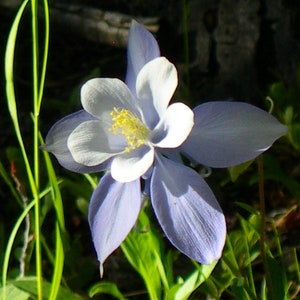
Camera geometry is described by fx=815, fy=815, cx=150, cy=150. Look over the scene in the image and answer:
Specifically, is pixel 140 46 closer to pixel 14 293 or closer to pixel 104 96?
pixel 104 96

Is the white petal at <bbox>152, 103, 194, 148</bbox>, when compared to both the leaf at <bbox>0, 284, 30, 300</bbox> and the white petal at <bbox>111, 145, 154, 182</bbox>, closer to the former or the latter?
the white petal at <bbox>111, 145, 154, 182</bbox>

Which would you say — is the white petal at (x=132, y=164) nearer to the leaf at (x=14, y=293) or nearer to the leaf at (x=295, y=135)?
the leaf at (x=14, y=293)

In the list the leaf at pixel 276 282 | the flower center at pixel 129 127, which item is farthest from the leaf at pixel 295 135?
the flower center at pixel 129 127

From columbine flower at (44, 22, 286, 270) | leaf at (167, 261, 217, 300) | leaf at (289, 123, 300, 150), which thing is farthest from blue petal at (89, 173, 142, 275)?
leaf at (289, 123, 300, 150)

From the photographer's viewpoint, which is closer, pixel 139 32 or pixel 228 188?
pixel 139 32

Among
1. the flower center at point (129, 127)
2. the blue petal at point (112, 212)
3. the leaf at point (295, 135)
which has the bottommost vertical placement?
the leaf at point (295, 135)

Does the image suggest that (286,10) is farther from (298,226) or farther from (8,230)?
(8,230)

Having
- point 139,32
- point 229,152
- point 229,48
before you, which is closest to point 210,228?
point 229,152
